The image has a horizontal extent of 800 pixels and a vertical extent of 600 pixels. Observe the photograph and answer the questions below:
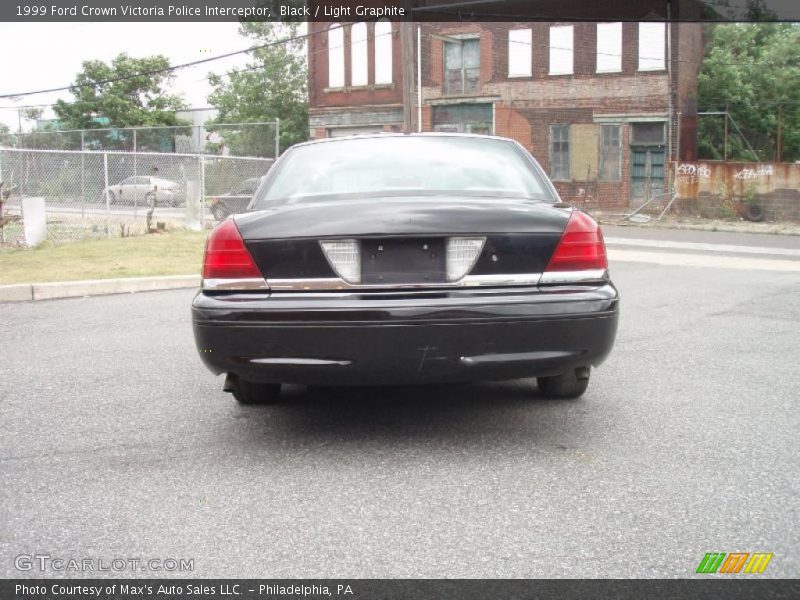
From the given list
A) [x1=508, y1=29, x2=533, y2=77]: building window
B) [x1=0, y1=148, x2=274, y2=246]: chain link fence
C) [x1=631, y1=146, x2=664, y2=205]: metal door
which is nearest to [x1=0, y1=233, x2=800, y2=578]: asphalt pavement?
[x1=0, y1=148, x2=274, y2=246]: chain link fence

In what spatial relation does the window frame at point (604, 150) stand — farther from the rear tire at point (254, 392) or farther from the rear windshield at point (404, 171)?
the rear tire at point (254, 392)

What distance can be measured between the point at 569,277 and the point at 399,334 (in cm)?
82

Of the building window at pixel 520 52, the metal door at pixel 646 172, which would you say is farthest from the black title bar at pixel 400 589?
the building window at pixel 520 52

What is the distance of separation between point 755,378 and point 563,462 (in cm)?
233

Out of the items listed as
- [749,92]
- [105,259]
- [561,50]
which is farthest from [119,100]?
[105,259]

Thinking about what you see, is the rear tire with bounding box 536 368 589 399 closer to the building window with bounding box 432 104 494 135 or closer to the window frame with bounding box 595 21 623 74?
the window frame with bounding box 595 21 623 74

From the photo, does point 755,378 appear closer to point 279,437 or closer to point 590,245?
point 590,245

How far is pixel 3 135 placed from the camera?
120 feet

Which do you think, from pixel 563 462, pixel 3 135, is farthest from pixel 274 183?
pixel 3 135

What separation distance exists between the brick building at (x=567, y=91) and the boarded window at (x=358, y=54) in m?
0.06

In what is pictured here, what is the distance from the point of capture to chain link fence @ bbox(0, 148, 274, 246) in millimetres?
16703

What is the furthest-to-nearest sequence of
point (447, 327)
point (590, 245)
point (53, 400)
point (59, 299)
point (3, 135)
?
point (3, 135) → point (59, 299) → point (53, 400) → point (590, 245) → point (447, 327)

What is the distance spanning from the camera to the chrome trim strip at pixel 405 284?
12.5 ft

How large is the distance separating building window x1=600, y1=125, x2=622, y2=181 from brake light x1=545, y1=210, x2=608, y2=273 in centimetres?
3033
